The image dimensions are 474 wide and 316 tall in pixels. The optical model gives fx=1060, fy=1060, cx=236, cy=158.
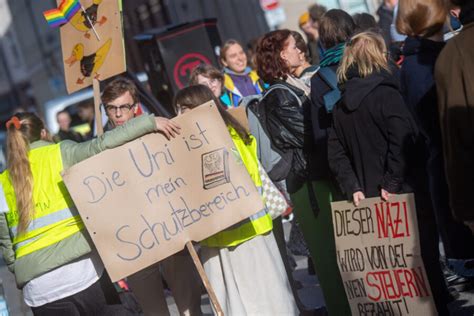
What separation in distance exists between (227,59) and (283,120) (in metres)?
3.74

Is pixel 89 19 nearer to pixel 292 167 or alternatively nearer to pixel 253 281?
pixel 292 167

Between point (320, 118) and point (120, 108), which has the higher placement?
point (120, 108)

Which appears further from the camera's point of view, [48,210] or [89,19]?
[89,19]

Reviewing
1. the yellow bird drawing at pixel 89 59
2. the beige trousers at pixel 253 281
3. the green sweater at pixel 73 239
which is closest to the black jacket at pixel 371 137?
the beige trousers at pixel 253 281

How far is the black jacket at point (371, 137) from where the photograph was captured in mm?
5883

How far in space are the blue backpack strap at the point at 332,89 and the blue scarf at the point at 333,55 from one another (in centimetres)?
5

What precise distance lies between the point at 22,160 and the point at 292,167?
1723mm

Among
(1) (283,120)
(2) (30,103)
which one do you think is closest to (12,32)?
(2) (30,103)

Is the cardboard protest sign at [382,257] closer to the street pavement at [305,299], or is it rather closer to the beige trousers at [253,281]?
the beige trousers at [253,281]

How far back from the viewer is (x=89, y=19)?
6.50 meters

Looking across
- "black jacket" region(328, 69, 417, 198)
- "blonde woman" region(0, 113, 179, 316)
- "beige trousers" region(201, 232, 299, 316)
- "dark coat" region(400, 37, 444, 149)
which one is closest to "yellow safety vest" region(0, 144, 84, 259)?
"blonde woman" region(0, 113, 179, 316)

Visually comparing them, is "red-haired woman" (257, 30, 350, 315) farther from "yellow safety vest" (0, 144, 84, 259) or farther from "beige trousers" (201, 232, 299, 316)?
"yellow safety vest" (0, 144, 84, 259)

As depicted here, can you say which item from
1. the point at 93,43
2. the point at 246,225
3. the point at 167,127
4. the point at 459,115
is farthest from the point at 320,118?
the point at 459,115

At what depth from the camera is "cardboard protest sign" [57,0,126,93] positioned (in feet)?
21.0
